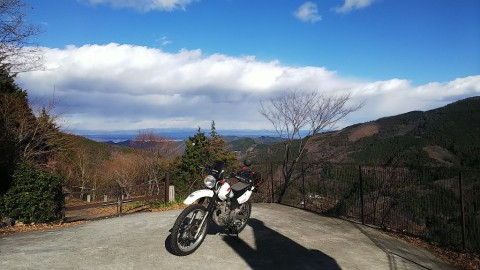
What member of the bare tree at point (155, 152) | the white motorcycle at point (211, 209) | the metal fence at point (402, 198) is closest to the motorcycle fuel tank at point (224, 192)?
the white motorcycle at point (211, 209)

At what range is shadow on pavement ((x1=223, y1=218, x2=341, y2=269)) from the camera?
489 centimetres

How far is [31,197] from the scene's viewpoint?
9742mm

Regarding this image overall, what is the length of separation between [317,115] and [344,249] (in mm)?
10291

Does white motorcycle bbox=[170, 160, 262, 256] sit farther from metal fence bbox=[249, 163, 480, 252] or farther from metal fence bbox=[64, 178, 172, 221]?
metal fence bbox=[64, 178, 172, 221]

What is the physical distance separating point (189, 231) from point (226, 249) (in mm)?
819

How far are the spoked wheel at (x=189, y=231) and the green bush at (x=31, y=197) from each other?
679 cm

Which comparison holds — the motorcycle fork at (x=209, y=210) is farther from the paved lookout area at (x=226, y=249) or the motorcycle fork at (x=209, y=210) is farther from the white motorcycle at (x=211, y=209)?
the paved lookout area at (x=226, y=249)

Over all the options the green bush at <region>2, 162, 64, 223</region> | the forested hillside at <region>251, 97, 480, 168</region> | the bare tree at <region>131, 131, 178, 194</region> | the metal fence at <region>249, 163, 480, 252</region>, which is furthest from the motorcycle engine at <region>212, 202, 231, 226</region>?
the bare tree at <region>131, 131, 178, 194</region>

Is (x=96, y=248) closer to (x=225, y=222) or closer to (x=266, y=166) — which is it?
(x=225, y=222)

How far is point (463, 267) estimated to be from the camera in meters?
5.74

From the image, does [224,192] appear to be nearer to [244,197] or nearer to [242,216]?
[244,197]

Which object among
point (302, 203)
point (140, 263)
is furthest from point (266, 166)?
point (140, 263)

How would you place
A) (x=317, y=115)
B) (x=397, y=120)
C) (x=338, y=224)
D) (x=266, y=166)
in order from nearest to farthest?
1. (x=338, y=224)
2. (x=266, y=166)
3. (x=317, y=115)
4. (x=397, y=120)

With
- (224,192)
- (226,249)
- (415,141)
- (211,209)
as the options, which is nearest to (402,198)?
(226,249)
